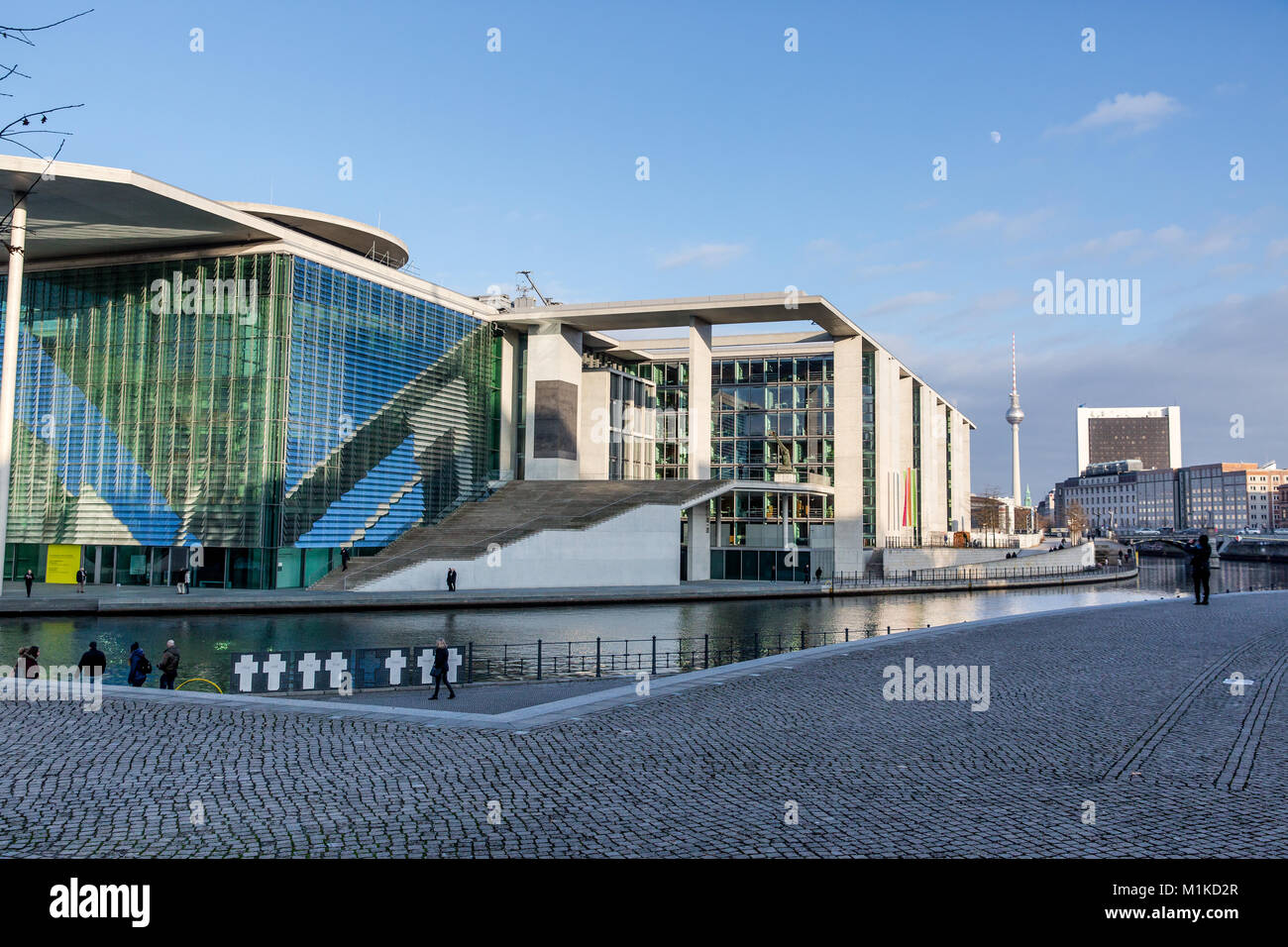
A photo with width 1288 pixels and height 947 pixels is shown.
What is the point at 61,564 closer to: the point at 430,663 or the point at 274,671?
the point at 274,671

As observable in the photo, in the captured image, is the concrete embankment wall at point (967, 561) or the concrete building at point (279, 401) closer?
the concrete building at point (279, 401)

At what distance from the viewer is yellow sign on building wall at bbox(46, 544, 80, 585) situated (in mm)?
47531

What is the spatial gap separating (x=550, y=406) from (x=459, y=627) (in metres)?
28.3

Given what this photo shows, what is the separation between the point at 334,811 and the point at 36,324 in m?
51.1

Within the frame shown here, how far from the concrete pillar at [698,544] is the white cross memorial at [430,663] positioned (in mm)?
35501

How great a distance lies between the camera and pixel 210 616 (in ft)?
117

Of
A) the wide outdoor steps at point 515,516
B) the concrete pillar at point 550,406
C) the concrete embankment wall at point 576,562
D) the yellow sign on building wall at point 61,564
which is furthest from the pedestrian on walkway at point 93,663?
the concrete pillar at point 550,406

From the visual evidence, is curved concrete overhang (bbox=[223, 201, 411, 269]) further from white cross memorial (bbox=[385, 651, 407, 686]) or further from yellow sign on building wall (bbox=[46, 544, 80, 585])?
white cross memorial (bbox=[385, 651, 407, 686])

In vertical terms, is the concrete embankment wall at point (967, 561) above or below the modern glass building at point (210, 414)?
below

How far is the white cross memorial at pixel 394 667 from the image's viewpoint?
19.8 meters

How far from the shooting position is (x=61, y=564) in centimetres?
4778

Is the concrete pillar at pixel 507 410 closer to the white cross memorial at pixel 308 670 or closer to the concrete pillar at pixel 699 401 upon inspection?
the concrete pillar at pixel 699 401

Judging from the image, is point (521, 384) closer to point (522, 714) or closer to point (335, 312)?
point (335, 312)

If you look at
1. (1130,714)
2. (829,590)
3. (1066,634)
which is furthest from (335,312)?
(1130,714)
